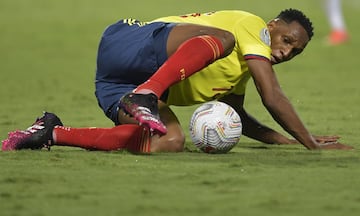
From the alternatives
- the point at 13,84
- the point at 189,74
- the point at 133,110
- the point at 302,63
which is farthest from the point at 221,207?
the point at 302,63

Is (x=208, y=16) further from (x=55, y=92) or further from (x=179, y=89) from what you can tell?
(x=55, y=92)

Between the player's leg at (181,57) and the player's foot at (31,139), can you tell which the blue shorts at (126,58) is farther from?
the player's foot at (31,139)

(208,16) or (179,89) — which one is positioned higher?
(208,16)

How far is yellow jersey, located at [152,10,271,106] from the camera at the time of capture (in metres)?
8.32

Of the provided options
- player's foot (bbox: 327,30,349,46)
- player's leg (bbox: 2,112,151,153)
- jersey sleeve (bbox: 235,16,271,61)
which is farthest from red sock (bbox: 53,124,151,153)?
player's foot (bbox: 327,30,349,46)

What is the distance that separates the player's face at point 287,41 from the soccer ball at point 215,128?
620 millimetres

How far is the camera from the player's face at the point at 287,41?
8.48m

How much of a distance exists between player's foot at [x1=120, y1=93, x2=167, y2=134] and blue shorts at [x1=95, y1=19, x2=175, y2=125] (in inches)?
30.2

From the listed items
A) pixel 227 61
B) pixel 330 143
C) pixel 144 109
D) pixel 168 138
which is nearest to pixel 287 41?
pixel 227 61

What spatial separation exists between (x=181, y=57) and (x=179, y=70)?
11 cm

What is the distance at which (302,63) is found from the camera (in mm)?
18094

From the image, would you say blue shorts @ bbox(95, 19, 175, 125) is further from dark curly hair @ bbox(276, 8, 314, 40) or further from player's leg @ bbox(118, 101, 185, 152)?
dark curly hair @ bbox(276, 8, 314, 40)

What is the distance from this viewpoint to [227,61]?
8586 mm

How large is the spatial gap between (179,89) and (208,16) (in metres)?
0.69
